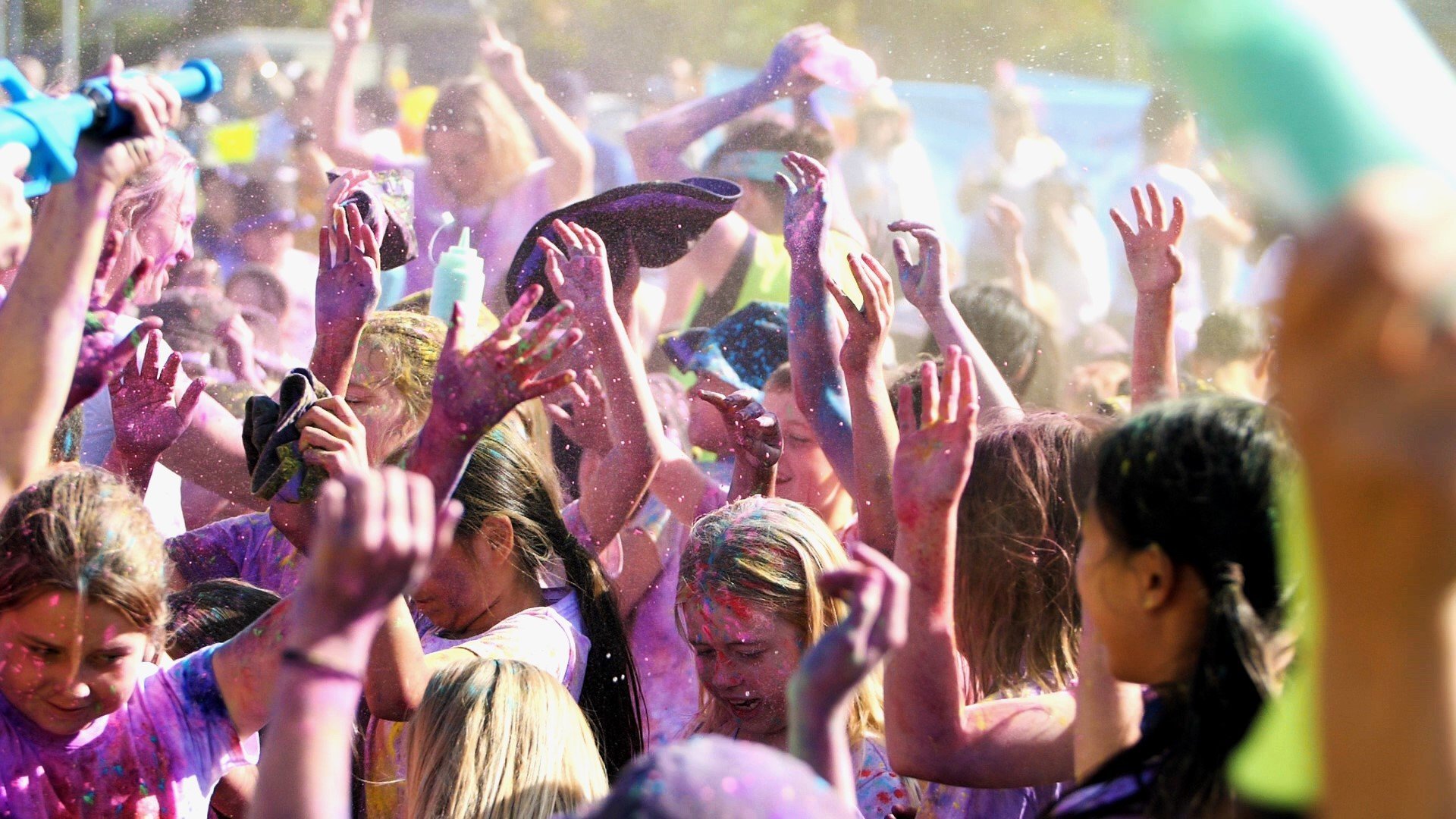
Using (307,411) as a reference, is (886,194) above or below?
above

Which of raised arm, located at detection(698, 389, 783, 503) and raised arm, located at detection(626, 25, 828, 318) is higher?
raised arm, located at detection(626, 25, 828, 318)

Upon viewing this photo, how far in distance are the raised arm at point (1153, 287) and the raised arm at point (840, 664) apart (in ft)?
4.32

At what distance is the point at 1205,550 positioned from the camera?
115cm

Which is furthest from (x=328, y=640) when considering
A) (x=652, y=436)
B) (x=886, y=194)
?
(x=886, y=194)

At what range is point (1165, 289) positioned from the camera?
2398mm

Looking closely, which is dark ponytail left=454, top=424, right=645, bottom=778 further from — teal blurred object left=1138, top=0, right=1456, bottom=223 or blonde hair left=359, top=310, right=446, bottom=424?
teal blurred object left=1138, top=0, right=1456, bottom=223

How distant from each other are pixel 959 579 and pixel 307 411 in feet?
2.93

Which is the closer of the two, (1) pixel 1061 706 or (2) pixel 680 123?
(1) pixel 1061 706

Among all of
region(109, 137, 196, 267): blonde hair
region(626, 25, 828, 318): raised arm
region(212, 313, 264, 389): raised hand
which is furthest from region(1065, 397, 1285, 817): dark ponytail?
region(626, 25, 828, 318): raised arm

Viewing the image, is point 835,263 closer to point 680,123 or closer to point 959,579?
point 680,123

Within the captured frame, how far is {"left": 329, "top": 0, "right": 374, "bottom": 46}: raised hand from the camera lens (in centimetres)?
454

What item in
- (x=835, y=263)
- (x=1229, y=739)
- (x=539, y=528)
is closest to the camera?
(x=1229, y=739)

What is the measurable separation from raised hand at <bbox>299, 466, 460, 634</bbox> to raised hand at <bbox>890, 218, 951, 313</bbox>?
1.64 m

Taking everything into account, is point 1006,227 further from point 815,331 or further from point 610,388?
point 610,388
